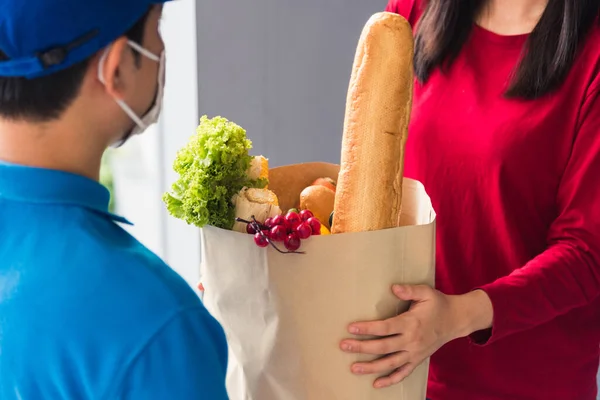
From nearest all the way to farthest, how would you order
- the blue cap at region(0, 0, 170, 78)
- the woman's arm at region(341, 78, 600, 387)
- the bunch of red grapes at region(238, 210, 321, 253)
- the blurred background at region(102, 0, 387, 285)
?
the blue cap at region(0, 0, 170, 78), the bunch of red grapes at region(238, 210, 321, 253), the woman's arm at region(341, 78, 600, 387), the blurred background at region(102, 0, 387, 285)

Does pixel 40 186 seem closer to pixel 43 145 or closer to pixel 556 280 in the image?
pixel 43 145

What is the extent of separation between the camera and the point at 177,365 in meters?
0.67

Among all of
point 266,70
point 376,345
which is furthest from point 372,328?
point 266,70

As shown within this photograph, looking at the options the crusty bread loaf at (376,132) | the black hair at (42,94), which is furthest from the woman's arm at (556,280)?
the black hair at (42,94)

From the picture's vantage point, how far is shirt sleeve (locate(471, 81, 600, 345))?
1.07 m

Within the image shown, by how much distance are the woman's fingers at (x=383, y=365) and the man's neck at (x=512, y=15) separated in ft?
1.88

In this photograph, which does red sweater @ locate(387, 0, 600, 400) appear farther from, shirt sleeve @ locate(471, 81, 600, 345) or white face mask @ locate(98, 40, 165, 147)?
white face mask @ locate(98, 40, 165, 147)

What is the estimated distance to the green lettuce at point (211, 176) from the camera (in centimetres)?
94

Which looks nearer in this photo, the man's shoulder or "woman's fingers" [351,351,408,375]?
the man's shoulder

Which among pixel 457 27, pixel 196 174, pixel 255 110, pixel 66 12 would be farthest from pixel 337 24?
pixel 66 12

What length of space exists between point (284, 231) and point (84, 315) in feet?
0.95

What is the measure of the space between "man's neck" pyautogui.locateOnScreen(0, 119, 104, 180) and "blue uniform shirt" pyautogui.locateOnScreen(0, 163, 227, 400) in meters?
0.02

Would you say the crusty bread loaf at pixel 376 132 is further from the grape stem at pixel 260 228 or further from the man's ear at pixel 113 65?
the man's ear at pixel 113 65

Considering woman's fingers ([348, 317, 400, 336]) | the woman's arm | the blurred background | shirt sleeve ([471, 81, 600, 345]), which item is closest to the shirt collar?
woman's fingers ([348, 317, 400, 336])
